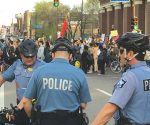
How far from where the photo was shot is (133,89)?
172 inches

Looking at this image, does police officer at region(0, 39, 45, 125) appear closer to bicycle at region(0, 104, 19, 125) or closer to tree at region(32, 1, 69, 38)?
bicycle at region(0, 104, 19, 125)

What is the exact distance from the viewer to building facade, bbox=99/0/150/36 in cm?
5208

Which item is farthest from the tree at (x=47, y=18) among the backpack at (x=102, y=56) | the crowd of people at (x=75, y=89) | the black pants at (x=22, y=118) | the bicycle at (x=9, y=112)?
the crowd of people at (x=75, y=89)

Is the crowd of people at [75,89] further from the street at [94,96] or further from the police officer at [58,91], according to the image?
the street at [94,96]

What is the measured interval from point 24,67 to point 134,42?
2.32 metres

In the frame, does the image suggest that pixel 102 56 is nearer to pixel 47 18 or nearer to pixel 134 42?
pixel 134 42

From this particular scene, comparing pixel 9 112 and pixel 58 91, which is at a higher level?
pixel 58 91

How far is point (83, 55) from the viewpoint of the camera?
2909 cm

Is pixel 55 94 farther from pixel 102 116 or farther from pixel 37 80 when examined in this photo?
pixel 102 116

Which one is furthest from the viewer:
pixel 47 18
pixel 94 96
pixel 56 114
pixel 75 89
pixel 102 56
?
pixel 47 18

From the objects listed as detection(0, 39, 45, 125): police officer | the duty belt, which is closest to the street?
detection(0, 39, 45, 125): police officer

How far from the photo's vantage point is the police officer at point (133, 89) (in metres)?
4.32

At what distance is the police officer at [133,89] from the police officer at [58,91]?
1.94 feet

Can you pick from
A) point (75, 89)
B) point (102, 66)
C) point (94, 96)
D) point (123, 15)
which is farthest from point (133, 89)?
point (123, 15)
